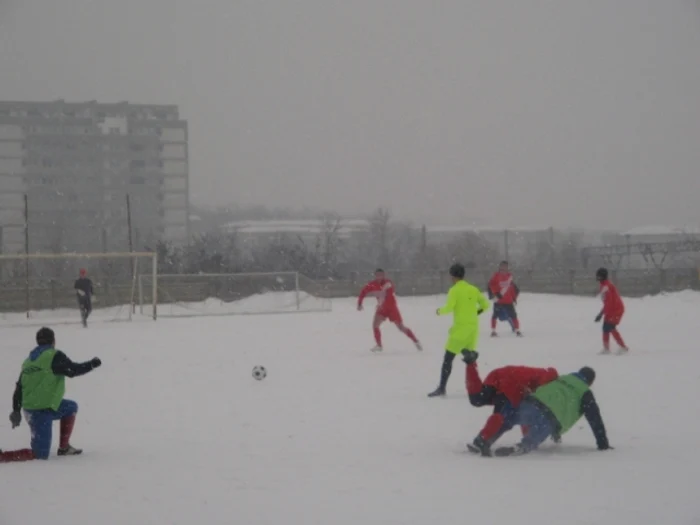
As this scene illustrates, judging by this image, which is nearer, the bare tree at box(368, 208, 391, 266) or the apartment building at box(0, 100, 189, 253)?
the bare tree at box(368, 208, 391, 266)

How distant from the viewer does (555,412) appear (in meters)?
8.64

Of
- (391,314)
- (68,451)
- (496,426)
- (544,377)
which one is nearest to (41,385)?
(68,451)

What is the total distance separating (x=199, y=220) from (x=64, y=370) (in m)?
134

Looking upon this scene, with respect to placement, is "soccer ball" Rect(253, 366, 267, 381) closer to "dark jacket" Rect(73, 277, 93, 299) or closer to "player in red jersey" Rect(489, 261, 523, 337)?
"player in red jersey" Rect(489, 261, 523, 337)

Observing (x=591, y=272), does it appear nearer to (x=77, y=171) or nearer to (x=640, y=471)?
(x=640, y=471)

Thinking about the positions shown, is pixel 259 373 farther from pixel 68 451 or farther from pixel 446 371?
pixel 68 451

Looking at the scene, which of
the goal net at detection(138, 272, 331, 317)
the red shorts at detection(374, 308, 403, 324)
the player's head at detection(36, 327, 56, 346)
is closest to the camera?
the player's head at detection(36, 327, 56, 346)

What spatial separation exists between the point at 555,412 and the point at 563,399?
0.45 ft

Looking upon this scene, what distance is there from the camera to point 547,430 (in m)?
8.77

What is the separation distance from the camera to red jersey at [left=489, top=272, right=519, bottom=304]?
22844 millimetres

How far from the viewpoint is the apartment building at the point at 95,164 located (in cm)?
12512

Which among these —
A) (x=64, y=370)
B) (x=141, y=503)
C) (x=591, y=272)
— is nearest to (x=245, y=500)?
(x=141, y=503)

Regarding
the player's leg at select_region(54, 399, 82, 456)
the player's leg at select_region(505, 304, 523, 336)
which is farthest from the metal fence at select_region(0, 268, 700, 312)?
the player's leg at select_region(54, 399, 82, 456)

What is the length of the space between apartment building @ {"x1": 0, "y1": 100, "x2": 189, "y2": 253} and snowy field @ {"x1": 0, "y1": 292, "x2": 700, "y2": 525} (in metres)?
108
